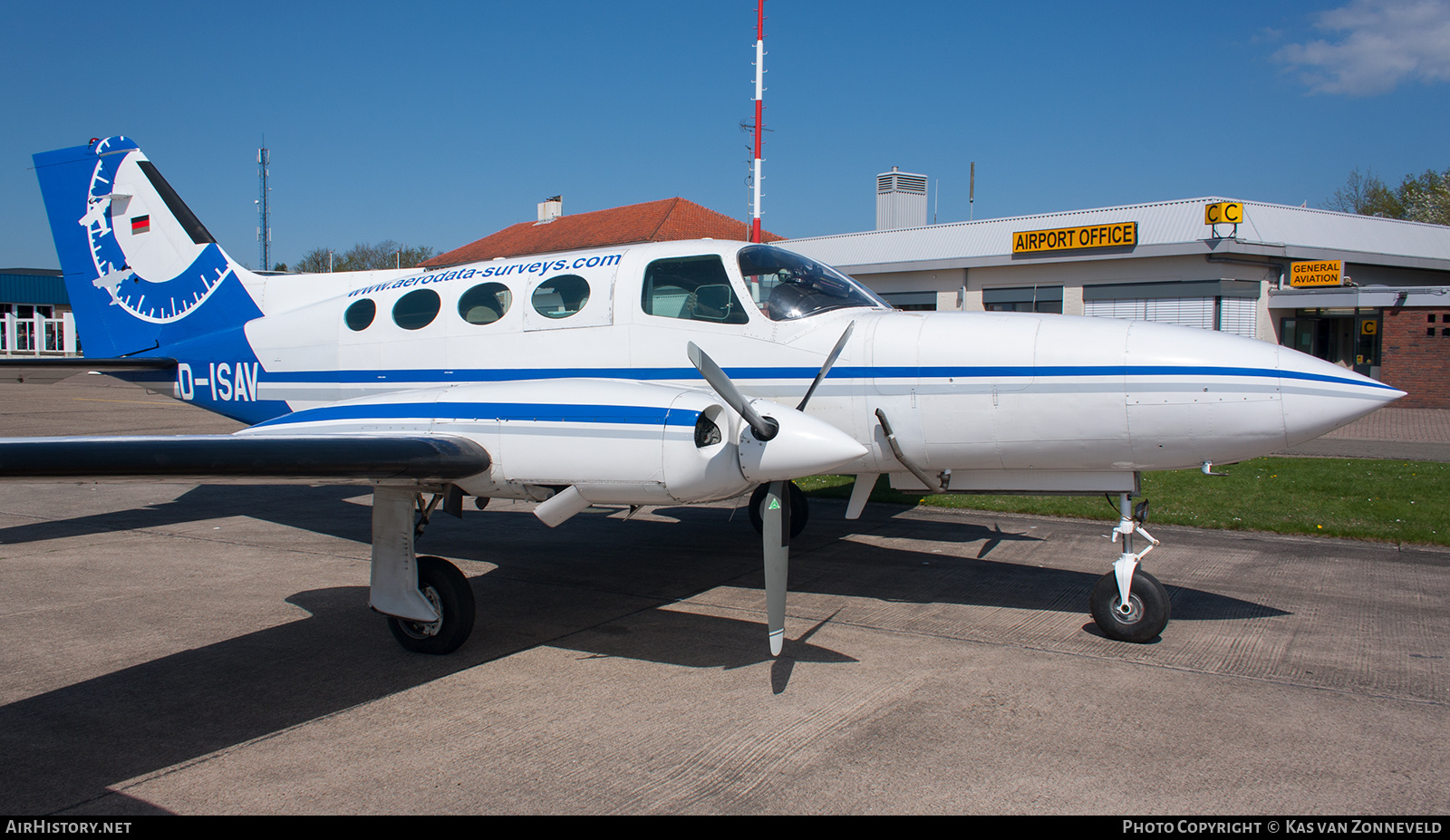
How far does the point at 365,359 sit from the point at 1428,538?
995cm

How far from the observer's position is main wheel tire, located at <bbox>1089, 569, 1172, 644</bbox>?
5.64 meters

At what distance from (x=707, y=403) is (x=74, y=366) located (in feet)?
23.1

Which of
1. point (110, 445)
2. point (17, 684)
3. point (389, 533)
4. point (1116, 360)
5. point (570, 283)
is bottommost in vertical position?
point (17, 684)

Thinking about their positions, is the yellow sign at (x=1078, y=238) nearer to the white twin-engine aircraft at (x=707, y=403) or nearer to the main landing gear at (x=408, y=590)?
the white twin-engine aircraft at (x=707, y=403)

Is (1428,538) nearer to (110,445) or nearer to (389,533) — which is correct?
(389,533)

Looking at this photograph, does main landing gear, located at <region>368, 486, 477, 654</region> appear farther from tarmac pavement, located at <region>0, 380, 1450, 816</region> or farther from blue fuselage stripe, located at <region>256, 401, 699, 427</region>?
blue fuselage stripe, located at <region>256, 401, 699, 427</region>

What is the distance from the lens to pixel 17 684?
508 centimetres

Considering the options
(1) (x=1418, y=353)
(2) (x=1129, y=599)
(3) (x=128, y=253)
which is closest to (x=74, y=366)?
(3) (x=128, y=253)

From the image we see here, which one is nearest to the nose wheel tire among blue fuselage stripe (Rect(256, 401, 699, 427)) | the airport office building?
blue fuselage stripe (Rect(256, 401, 699, 427))

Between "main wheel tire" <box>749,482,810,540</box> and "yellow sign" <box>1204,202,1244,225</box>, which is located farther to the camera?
"yellow sign" <box>1204,202,1244,225</box>

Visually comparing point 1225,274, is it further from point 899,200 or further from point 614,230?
point 614,230

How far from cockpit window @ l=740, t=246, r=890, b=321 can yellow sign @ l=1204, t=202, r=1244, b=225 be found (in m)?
26.0
